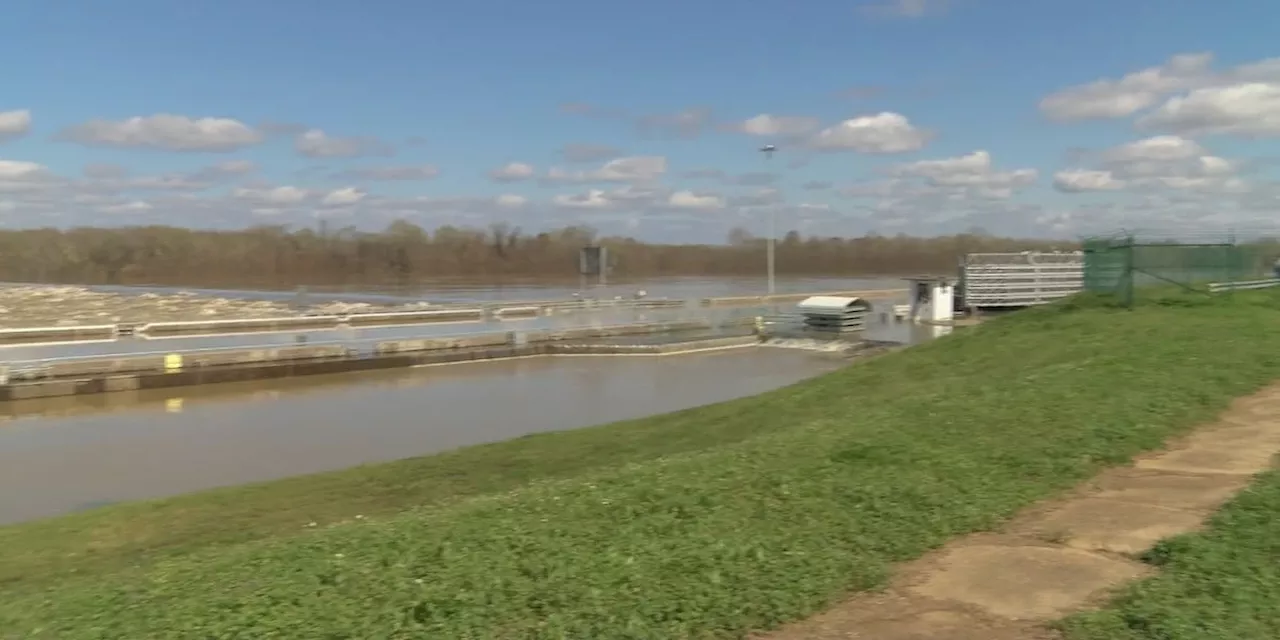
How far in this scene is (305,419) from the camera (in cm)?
2112

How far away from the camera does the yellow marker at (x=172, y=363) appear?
87.8ft

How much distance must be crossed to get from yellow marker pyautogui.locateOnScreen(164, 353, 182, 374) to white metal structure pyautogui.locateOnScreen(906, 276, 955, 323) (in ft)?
110

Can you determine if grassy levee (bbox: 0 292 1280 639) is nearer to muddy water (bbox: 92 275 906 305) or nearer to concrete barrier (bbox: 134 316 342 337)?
concrete barrier (bbox: 134 316 342 337)

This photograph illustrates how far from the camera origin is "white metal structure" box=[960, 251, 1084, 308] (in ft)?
155

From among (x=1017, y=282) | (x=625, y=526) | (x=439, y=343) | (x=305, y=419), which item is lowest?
(x=305, y=419)

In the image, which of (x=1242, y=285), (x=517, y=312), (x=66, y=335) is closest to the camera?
(x=1242, y=285)

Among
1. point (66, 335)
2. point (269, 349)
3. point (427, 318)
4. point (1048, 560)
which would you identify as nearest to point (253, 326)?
point (66, 335)

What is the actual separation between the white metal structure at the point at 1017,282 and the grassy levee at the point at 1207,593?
4467cm

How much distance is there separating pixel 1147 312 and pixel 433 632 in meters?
16.0

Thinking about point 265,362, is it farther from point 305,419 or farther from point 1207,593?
point 1207,593

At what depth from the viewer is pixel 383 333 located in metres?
40.2

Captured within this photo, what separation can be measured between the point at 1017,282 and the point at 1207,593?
1817 inches

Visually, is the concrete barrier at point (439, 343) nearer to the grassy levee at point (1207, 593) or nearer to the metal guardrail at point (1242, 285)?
the metal guardrail at point (1242, 285)

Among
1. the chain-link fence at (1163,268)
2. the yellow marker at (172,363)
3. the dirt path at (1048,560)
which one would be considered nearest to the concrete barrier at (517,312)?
the yellow marker at (172,363)
